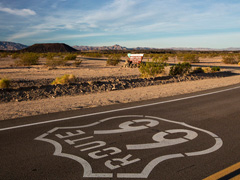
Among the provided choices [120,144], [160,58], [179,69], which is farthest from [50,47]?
[120,144]

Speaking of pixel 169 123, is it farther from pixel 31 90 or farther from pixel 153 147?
Result: pixel 31 90

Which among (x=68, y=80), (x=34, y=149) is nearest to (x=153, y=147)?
(x=34, y=149)

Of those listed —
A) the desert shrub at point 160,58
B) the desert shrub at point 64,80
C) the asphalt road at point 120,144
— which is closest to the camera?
the asphalt road at point 120,144

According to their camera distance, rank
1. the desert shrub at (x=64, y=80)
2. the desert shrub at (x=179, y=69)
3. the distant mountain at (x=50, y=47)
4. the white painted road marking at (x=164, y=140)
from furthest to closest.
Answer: the distant mountain at (x=50, y=47) < the desert shrub at (x=179, y=69) < the desert shrub at (x=64, y=80) < the white painted road marking at (x=164, y=140)

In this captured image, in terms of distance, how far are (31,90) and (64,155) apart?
8.27 metres

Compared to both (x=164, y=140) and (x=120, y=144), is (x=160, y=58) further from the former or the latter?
(x=120, y=144)

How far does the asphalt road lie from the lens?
3902mm

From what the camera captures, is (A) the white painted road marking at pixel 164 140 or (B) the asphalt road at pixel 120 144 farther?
(A) the white painted road marking at pixel 164 140

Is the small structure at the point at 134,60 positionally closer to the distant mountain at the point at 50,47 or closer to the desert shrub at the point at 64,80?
the desert shrub at the point at 64,80

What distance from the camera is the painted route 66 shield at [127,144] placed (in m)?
4.02

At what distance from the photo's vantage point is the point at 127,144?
5059 millimetres

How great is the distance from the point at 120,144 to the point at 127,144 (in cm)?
15

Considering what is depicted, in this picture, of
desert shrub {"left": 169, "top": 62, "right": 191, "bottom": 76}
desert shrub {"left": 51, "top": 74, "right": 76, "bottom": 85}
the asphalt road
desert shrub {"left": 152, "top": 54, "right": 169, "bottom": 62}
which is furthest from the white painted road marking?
desert shrub {"left": 169, "top": 62, "right": 191, "bottom": 76}

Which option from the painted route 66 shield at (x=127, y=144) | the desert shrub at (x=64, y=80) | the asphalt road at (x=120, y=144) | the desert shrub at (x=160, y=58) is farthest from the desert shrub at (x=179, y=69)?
the painted route 66 shield at (x=127, y=144)
